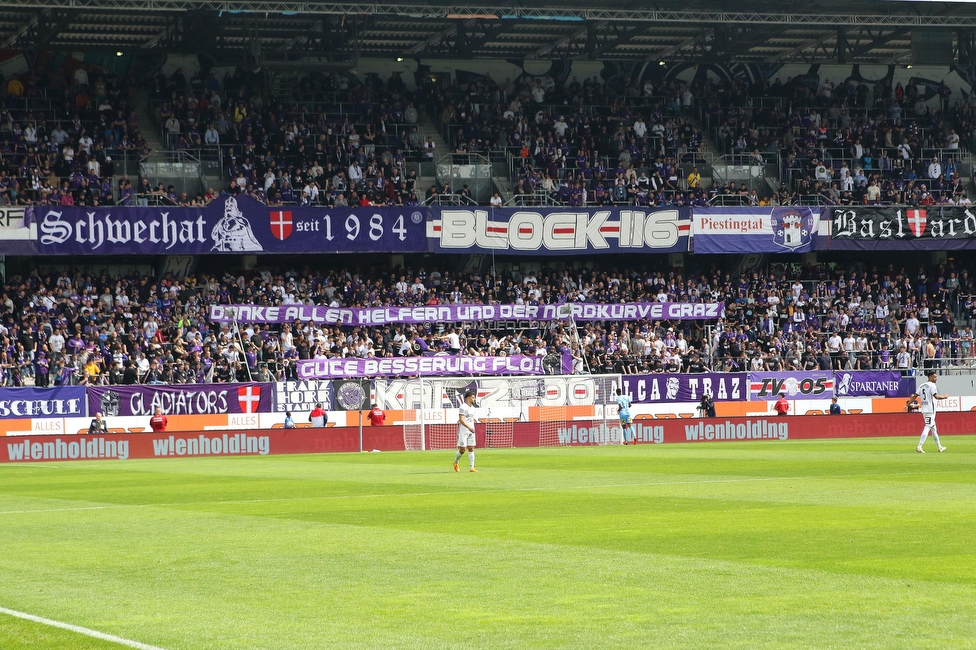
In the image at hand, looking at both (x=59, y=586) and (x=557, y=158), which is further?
(x=557, y=158)

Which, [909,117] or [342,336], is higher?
[909,117]

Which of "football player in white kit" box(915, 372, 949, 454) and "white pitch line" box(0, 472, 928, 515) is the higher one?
"football player in white kit" box(915, 372, 949, 454)

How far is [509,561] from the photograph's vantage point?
39.7 ft

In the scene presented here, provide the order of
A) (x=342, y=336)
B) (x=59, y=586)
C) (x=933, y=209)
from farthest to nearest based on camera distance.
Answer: (x=933, y=209) < (x=342, y=336) < (x=59, y=586)

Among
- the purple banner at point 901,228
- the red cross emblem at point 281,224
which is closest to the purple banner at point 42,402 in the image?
the red cross emblem at point 281,224

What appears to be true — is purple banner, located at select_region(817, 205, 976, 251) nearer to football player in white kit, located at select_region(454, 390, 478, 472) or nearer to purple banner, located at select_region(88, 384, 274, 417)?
purple banner, located at select_region(88, 384, 274, 417)

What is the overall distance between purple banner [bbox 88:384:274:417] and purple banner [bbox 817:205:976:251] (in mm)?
24593

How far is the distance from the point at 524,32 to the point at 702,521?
43.9m

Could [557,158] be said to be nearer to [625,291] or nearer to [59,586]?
[625,291]

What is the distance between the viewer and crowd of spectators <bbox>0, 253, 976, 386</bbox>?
43406mm

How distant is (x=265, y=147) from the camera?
51.3 meters

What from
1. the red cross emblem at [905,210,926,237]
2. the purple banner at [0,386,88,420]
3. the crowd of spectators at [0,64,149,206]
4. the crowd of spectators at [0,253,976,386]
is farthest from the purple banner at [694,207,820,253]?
the purple banner at [0,386,88,420]

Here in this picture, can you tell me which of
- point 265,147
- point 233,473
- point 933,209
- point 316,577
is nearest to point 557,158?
point 265,147

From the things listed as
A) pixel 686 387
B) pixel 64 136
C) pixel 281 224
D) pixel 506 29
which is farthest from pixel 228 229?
pixel 686 387
